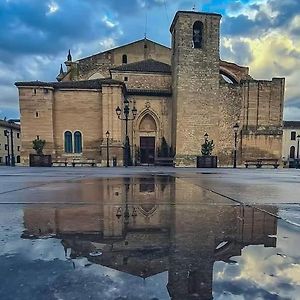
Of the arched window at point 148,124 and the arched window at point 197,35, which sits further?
the arched window at point 148,124

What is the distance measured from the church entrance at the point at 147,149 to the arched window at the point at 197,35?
37.6 ft

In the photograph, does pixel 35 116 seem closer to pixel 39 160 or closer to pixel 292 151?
pixel 39 160

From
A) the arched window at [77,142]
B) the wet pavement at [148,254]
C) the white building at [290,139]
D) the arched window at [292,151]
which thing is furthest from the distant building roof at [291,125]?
the wet pavement at [148,254]

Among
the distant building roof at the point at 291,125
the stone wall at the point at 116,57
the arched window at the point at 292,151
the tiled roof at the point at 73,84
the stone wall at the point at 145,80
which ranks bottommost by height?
the arched window at the point at 292,151

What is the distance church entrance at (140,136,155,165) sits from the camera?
105ft

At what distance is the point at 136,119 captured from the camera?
103 ft

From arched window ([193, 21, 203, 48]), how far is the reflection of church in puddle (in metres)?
28.4

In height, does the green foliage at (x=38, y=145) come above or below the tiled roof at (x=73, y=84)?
A: below

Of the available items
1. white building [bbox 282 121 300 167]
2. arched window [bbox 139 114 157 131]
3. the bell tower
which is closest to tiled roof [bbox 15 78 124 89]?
arched window [bbox 139 114 157 131]

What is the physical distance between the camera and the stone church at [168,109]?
90.0ft

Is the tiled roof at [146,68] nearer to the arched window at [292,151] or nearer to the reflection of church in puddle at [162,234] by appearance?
the reflection of church in puddle at [162,234]

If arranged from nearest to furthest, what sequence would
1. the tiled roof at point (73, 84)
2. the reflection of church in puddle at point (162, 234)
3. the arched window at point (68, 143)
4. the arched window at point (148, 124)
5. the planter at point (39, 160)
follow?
the reflection of church in puddle at point (162, 234) < the planter at point (39, 160) < the tiled roof at point (73, 84) < the arched window at point (68, 143) < the arched window at point (148, 124)

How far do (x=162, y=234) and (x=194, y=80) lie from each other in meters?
28.3

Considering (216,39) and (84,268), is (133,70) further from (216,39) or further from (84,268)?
(84,268)
